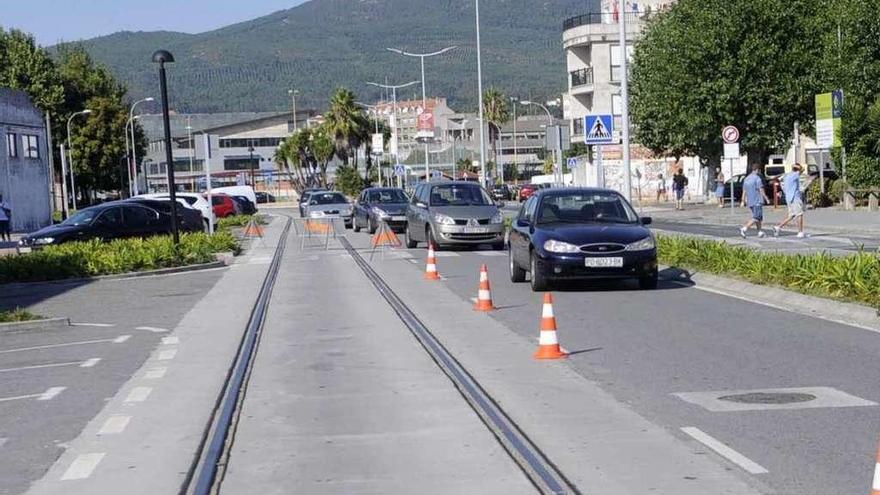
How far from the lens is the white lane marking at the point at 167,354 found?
13.7 m

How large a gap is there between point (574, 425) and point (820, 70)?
44575 millimetres

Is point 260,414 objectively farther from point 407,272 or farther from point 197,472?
point 407,272

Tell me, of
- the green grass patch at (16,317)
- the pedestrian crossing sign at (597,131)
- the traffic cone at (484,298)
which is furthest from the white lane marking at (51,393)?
the pedestrian crossing sign at (597,131)

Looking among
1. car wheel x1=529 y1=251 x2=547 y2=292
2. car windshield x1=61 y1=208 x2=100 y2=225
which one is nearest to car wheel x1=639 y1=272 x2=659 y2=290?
car wheel x1=529 y1=251 x2=547 y2=292

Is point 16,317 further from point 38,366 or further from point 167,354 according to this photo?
point 167,354

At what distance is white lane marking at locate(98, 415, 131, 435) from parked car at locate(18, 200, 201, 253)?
2291 cm

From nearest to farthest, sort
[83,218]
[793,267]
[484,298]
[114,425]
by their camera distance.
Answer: [114,425], [484,298], [793,267], [83,218]

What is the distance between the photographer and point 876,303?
49.1ft

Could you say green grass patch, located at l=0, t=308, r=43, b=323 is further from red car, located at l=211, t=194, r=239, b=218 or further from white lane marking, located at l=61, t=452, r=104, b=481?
red car, located at l=211, t=194, r=239, b=218

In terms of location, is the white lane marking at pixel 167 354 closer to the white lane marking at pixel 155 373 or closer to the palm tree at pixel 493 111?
the white lane marking at pixel 155 373

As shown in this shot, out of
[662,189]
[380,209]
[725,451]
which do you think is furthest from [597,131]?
[662,189]

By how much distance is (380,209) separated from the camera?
40781 mm

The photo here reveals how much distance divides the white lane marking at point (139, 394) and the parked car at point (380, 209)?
28.4 metres

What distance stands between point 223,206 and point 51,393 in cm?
4925
